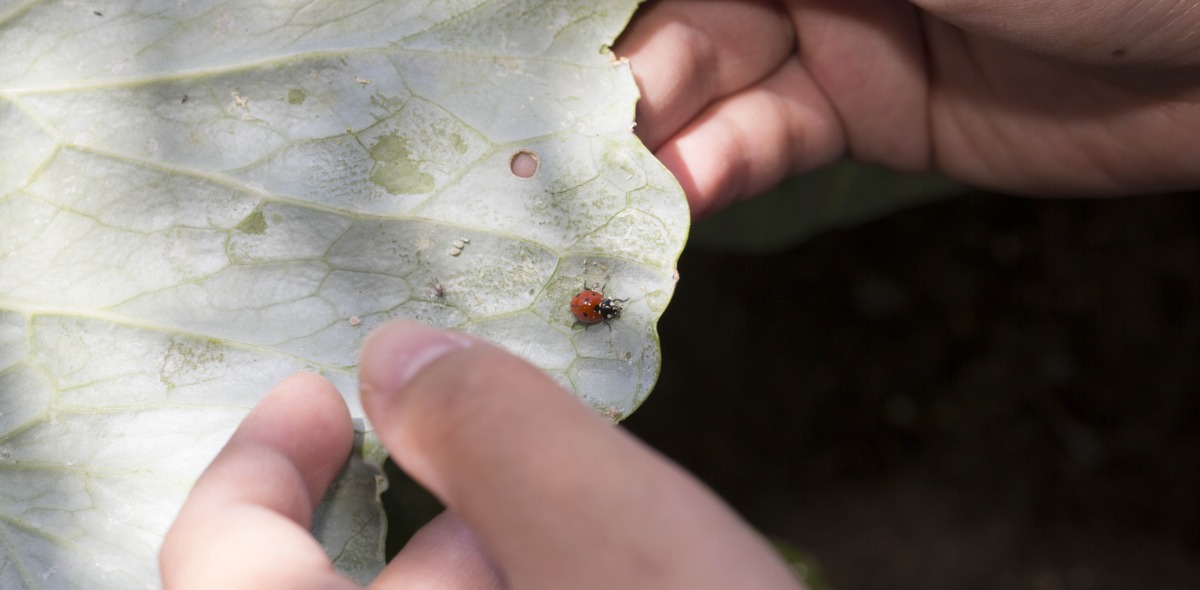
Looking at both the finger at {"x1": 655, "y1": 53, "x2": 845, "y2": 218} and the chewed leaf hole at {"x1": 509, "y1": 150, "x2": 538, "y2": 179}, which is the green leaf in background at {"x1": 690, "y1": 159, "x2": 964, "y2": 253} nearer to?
the finger at {"x1": 655, "y1": 53, "x2": 845, "y2": 218}

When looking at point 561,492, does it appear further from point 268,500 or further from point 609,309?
point 609,309

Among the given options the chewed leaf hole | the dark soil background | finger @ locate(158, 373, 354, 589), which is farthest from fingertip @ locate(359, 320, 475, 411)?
the dark soil background

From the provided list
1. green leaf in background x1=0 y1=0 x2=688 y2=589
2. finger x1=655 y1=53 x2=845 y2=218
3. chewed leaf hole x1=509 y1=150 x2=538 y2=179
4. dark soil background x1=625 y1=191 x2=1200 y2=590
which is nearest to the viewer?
green leaf in background x1=0 y1=0 x2=688 y2=589

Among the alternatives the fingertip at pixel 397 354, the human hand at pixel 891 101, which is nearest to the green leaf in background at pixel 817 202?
the human hand at pixel 891 101

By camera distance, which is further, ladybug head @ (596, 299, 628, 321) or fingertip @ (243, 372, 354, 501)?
ladybug head @ (596, 299, 628, 321)

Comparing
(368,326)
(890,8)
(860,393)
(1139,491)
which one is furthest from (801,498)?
(368,326)

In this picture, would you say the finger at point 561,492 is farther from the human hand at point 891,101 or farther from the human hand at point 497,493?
the human hand at point 891,101

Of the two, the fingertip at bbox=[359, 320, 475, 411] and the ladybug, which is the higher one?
the fingertip at bbox=[359, 320, 475, 411]
